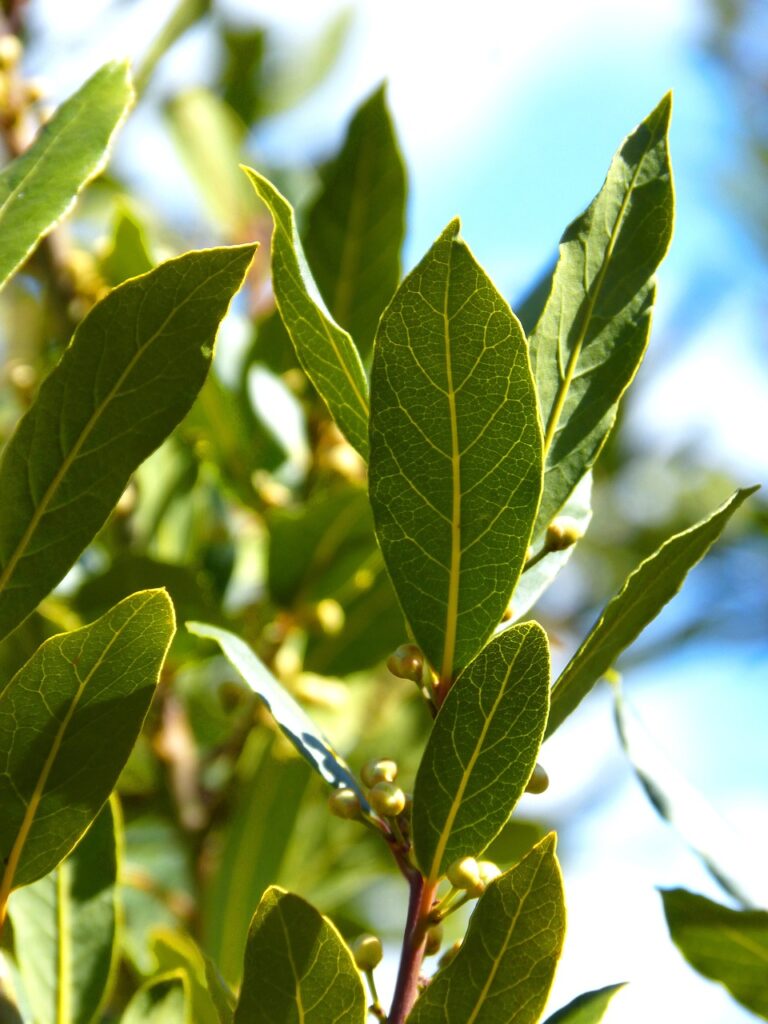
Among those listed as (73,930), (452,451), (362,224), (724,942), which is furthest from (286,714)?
(362,224)

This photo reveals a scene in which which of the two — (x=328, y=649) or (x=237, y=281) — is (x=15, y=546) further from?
(x=328, y=649)

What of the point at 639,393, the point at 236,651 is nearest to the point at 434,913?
the point at 236,651

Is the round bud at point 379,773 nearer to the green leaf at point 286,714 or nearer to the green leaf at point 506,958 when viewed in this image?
the green leaf at point 286,714

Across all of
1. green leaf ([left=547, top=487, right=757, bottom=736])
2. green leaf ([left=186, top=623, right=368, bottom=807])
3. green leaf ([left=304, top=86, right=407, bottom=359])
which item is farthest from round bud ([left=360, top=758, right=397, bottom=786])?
green leaf ([left=304, top=86, right=407, bottom=359])

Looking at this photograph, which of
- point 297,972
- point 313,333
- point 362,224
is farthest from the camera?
point 362,224

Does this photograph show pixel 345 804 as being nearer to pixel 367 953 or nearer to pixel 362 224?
→ pixel 367 953
